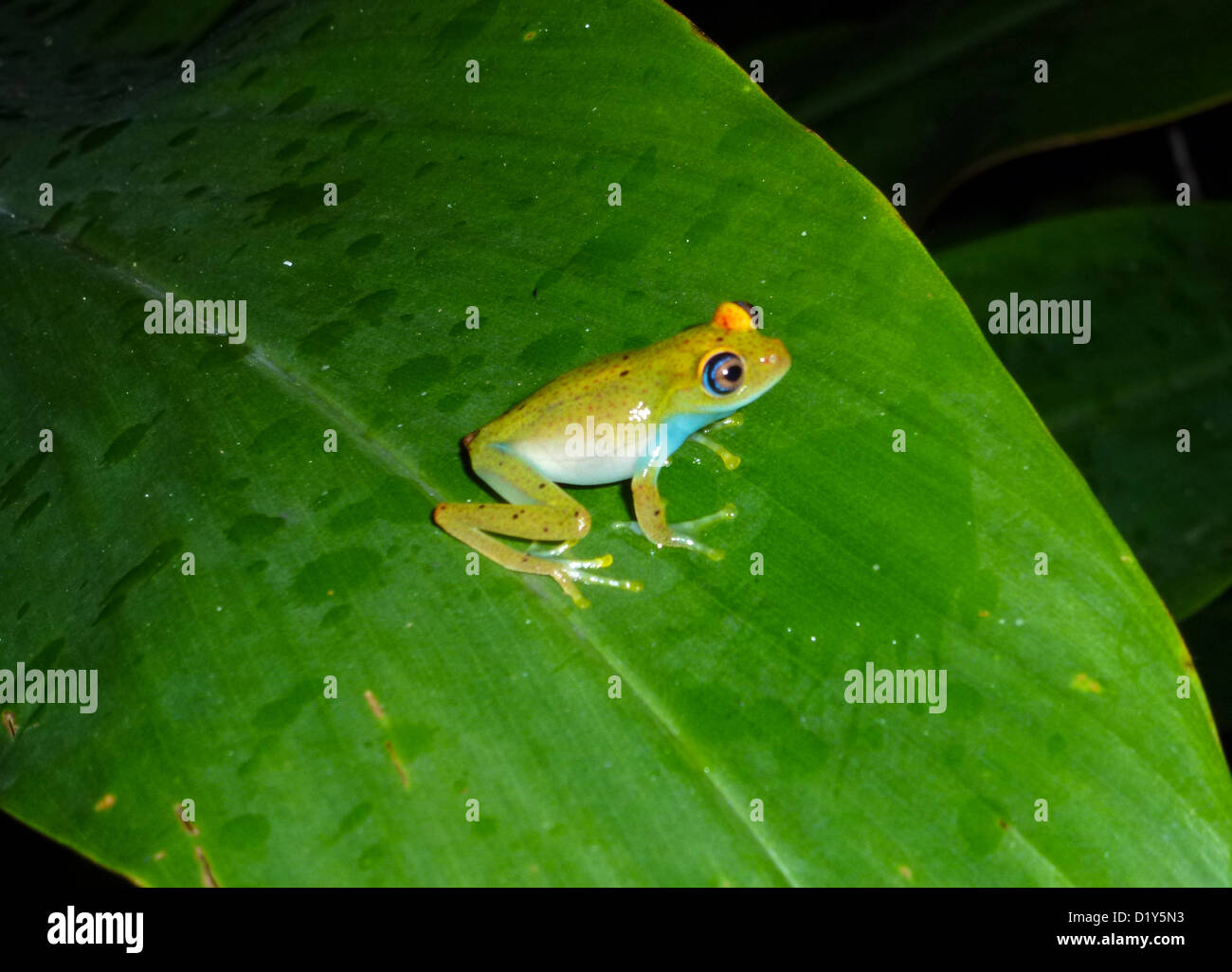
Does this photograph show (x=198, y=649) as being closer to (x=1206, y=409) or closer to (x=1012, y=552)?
(x=1012, y=552)

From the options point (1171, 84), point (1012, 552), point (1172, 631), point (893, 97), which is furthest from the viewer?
point (893, 97)

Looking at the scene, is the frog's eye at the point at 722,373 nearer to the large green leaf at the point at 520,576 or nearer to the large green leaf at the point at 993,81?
the large green leaf at the point at 520,576

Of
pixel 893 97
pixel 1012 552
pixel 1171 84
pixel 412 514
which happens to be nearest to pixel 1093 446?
pixel 1171 84

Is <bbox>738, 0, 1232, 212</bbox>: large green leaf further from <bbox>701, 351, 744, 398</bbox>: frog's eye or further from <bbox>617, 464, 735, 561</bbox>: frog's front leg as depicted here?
<bbox>617, 464, 735, 561</bbox>: frog's front leg

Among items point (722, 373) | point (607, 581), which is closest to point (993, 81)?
point (722, 373)

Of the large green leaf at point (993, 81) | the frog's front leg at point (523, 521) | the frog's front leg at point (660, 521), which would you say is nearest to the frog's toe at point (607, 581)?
the frog's front leg at point (523, 521)

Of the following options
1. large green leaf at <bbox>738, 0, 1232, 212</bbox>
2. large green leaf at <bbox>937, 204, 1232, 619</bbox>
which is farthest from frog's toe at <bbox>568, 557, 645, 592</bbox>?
large green leaf at <bbox>738, 0, 1232, 212</bbox>
